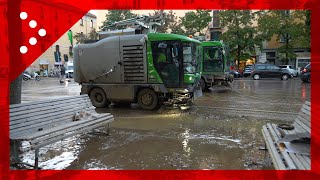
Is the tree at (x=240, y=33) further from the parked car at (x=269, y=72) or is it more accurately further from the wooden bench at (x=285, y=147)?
the wooden bench at (x=285, y=147)

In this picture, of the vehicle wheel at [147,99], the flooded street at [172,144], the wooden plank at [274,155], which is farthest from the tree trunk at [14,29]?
the vehicle wheel at [147,99]

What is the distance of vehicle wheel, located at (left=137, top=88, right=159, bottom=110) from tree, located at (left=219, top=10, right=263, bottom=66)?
27.8 meters

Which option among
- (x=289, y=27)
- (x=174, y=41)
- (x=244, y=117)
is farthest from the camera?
(x=289, y=27)

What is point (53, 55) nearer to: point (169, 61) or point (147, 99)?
point (147, 99)

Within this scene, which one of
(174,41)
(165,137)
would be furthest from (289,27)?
(165,137)

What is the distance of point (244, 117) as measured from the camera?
10.6m

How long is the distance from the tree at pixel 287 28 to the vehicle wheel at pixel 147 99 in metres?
30.0

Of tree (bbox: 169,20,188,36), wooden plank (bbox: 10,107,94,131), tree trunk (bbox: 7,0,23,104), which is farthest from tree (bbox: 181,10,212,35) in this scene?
tree trunk (bbox: 7,0,23,104)

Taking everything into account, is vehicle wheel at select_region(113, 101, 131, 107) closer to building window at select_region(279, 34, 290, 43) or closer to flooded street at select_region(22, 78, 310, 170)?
flooded street at select_region(22, 78, 310, 170)

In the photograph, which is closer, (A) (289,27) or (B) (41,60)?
(A) (289,27)

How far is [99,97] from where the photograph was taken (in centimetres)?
1355

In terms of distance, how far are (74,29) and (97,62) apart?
45575 mm

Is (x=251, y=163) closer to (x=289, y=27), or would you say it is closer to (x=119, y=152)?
(x=119, y=152)

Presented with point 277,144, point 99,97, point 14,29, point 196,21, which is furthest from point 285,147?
point 196,21
